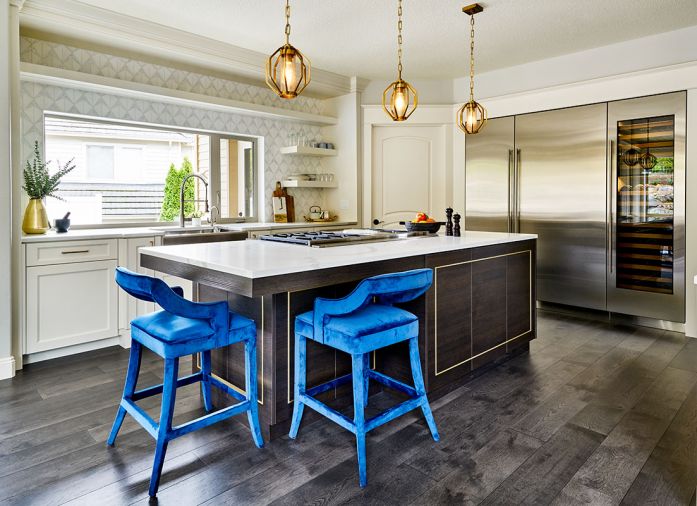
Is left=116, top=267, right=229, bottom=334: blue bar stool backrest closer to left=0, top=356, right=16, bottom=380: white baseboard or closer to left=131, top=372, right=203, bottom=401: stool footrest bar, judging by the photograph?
left=131, top=372, right=203, bottom=401: stool footrest bar

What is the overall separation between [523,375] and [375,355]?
105 cm

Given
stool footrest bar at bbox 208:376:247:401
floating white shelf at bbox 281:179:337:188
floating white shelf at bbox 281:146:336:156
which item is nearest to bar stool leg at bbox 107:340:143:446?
stool footrest bar at bbox 208:376:247:401

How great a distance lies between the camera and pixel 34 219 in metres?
3.48

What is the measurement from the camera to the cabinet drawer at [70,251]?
3.31 m

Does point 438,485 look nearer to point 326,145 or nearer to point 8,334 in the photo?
point 8,334

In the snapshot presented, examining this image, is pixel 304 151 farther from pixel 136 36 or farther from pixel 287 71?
pixel 287 71

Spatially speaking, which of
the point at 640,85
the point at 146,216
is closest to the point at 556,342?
the point at 640,85

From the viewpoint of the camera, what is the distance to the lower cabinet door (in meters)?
3.32

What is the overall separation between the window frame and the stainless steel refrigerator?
2381mm

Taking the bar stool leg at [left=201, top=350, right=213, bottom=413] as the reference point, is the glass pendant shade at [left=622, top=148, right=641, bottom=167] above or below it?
above

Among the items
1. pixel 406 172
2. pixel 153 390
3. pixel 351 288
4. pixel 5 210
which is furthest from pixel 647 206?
pixel 5 210

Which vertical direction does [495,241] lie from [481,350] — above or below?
above

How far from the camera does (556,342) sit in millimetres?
3865

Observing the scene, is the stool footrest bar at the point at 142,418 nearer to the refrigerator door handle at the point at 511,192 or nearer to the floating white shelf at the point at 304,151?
the floating white shelf at the point at 304,151
